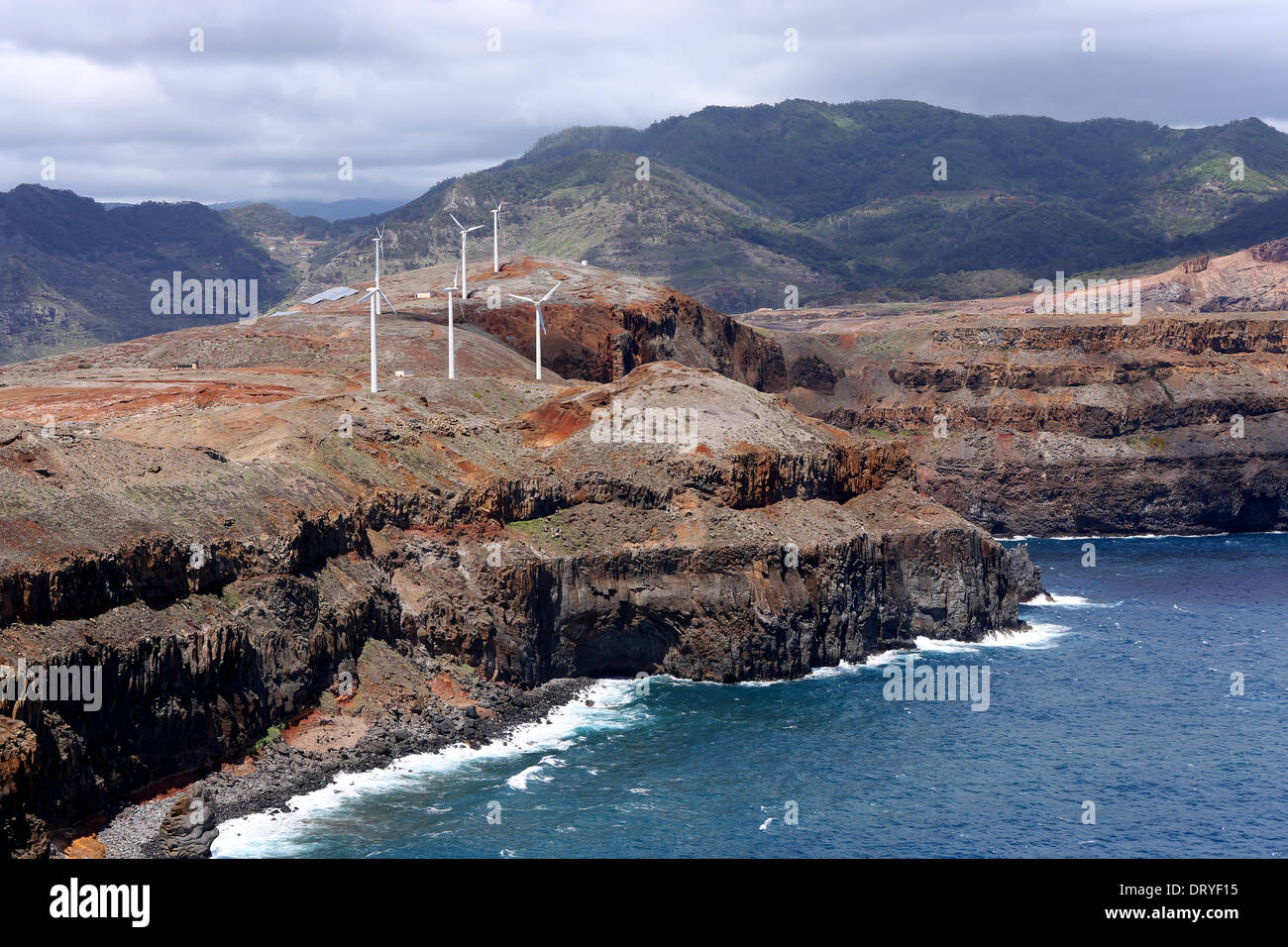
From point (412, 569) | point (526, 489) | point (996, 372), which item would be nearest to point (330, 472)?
point (412, 569)

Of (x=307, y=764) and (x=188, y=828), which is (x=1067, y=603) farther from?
(x=188, y=828)

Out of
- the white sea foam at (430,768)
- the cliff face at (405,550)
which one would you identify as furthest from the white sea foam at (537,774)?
the cliff face at (405,550)

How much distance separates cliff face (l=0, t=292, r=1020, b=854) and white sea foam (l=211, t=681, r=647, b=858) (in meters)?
3.59

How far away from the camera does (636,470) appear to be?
101m

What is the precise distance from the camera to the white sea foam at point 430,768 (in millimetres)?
60438

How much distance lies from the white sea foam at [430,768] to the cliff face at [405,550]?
11.8 ft

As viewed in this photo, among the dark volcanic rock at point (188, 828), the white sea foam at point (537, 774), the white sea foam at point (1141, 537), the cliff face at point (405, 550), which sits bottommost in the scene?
the white sea foam at point (537, 774)

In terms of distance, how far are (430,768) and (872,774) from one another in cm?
2467

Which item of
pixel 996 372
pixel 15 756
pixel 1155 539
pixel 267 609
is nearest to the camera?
pixel 15 756

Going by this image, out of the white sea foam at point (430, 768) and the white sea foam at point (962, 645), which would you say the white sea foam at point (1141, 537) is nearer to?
the white sea foam at point (962, 645)

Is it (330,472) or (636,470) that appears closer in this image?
(330,472)

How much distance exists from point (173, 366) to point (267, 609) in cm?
7561
